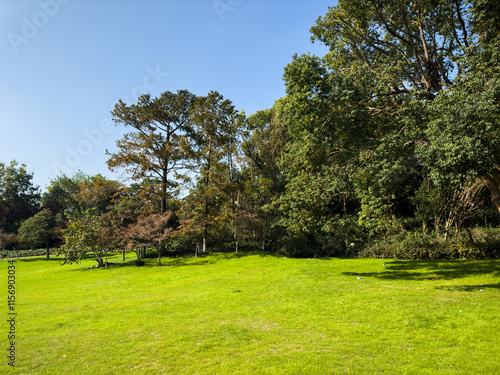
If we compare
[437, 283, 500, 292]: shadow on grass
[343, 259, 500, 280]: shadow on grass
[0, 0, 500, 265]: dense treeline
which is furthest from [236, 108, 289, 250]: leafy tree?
[437, 283, 500, 292]: shadow on grass

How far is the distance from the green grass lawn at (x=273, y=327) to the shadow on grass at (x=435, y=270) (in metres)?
0.11

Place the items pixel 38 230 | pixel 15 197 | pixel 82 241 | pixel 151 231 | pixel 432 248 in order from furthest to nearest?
pixel 15 197, pixel 38 230, pixel 82 241, pixel 151 231, pixel 432 248

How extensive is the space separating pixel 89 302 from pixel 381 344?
10.6 metres

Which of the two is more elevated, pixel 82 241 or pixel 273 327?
pixel 82 241

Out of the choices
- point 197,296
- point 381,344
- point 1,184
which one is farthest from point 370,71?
point 1,184

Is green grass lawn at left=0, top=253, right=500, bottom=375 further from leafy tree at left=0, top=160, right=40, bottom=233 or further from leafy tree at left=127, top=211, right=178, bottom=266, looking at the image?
leafy tree at left=0, top=160, right=40, bottom=233

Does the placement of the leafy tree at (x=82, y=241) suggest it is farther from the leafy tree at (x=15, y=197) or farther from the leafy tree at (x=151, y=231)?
the leafy tree at (x=15, y=197)

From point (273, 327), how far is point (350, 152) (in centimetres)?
819

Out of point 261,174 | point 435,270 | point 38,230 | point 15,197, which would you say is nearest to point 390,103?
point 435,270

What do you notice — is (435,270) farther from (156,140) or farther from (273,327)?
(156,140)

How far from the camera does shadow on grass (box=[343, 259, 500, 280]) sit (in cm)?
1273

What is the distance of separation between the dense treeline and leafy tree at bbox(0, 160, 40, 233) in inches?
779

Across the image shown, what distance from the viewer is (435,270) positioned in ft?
46.0

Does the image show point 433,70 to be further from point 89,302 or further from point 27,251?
point 27,251
